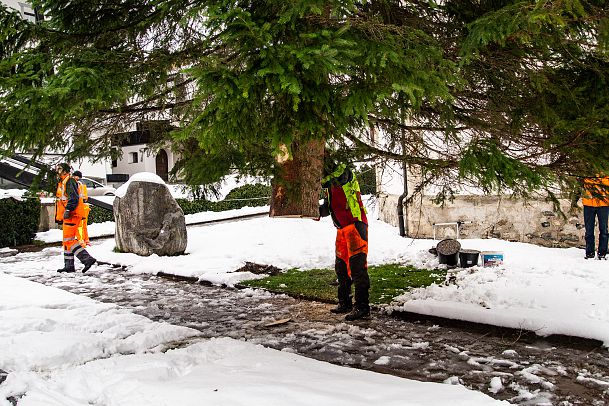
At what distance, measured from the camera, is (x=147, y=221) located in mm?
11133

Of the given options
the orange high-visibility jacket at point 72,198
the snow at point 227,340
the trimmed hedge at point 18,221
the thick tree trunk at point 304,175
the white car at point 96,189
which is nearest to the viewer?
the snow at point 227,340

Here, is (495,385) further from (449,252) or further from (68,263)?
(68,263)

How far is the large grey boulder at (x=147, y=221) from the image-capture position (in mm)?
11016

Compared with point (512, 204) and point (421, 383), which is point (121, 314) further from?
point (512, 204)

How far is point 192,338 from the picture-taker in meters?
5.11

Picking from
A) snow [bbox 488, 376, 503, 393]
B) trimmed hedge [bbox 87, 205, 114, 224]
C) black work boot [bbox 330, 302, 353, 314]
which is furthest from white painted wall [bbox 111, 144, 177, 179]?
snow [bbox 488, 376, 503, 393]

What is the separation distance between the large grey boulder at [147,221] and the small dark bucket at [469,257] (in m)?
6.07

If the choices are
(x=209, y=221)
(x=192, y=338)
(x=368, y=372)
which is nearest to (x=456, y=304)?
(x=368, y=372)

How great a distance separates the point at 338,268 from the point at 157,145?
4374 millimetres

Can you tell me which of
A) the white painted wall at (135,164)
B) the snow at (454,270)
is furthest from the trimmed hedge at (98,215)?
the white painted wall at (135,164)

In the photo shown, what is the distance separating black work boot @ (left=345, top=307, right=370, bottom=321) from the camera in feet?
19.1

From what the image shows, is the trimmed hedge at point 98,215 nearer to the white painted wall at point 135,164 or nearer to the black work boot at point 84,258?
the black work boot at point 84,258

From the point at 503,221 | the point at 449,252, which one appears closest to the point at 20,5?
the point at 449,252

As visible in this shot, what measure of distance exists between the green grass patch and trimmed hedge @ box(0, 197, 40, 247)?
884 cm
